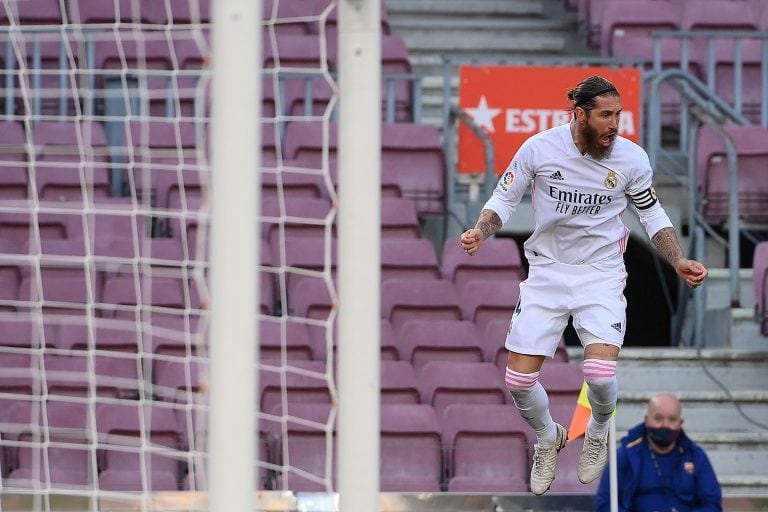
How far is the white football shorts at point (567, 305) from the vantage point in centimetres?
580

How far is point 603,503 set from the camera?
8.01 metres

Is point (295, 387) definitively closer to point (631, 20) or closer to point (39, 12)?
point (39, 12)

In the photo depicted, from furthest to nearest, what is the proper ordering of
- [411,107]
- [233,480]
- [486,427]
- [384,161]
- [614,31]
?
1. [614,31]
2. [411,107]
3. [384,161]
4. [486,427]
5. [233,480]

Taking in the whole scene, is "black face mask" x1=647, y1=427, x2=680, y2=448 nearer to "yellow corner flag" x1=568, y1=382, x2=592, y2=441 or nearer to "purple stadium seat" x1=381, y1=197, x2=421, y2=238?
"yellow corner flag" x1=568, y1=382, x2=592, y2=441

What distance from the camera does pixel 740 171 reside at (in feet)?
34.6

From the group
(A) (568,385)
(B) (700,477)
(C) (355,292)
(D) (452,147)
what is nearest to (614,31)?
(D) (452,147)

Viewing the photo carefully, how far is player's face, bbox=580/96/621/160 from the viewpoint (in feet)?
18.1

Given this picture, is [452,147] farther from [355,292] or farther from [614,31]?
[355,292]

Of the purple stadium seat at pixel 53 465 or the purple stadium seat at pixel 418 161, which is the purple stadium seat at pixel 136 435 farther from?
the purple stadium seat at pixel 418 161

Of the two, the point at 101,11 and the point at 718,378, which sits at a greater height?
the point at 101,11

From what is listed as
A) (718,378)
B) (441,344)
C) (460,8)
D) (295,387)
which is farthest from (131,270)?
(460,8)

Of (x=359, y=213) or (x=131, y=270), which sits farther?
(x=131, y=270)

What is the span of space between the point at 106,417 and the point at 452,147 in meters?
2.97

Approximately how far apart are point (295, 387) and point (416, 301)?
985 millimetres
